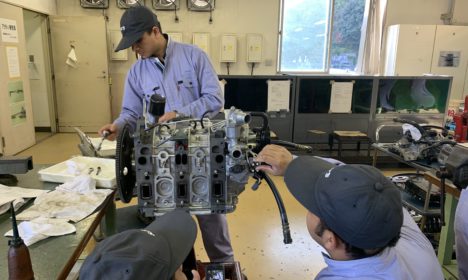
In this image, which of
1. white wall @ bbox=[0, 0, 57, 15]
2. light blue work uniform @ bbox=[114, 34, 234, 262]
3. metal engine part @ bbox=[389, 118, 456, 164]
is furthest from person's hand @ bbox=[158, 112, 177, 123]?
white wall @ bbox=[0, 0, 57, 15]

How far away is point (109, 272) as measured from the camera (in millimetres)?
647

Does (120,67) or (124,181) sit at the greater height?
(120,67)

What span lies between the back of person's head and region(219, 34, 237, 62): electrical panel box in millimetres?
5194

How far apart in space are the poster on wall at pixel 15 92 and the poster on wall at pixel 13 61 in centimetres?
10

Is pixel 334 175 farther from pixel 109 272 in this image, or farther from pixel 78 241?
pixel 78 241

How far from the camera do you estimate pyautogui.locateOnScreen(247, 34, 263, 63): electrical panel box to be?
228 inches

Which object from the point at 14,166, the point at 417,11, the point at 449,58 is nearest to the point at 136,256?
the point at 14,166

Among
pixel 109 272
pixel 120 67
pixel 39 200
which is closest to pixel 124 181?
pixel 39 200

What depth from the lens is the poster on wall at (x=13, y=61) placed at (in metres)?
4.13

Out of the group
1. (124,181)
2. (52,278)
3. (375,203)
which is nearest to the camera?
(375,203)

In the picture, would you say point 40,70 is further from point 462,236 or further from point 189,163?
point 462,236

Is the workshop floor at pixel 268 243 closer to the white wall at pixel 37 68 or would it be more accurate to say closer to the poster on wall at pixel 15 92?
the poster on wall at pixel 15 92

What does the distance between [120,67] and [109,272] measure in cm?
560

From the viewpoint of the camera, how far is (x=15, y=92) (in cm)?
431
